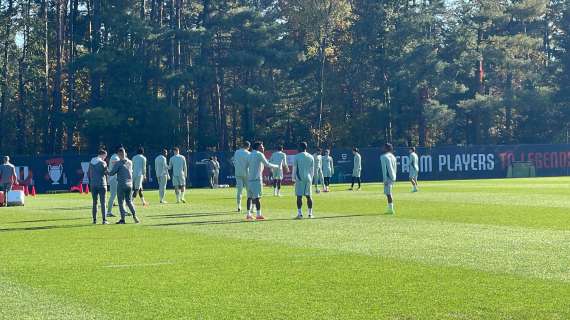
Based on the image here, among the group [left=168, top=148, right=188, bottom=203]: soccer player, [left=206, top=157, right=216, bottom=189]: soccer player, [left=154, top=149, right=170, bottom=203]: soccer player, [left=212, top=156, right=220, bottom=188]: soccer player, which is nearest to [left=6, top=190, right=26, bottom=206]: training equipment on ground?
[left=154, top=149, right=170, bottom=203]: soccer player

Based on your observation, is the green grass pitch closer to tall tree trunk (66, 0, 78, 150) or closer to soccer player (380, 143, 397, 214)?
soccer player (380, 143, 397, 214)

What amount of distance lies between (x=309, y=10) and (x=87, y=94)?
64.4 feet

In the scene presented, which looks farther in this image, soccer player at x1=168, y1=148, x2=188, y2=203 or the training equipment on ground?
the training equipment on ground

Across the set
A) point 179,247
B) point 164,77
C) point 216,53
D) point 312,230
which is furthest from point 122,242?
point 216,53

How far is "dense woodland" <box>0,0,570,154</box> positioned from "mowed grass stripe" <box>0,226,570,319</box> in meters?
55.8

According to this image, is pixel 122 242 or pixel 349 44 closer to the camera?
pixel 122 242

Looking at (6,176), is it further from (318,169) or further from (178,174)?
(318,169)

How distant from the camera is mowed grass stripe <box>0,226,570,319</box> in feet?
36.1

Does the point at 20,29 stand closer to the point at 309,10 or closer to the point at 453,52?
the point at 309,10

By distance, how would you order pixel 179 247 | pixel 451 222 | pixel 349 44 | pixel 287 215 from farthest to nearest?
pixel 349 44, pixel 287 215, pixel 451 222, pixel 179 247

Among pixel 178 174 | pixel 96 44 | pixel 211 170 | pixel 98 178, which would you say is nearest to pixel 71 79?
pixel 96 44

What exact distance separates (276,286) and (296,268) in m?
1.93

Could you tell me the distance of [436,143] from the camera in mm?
92312

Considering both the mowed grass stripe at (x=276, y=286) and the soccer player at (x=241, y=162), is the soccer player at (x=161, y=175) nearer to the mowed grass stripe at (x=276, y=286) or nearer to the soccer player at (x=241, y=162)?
the soccer player at (x=241, y=162)
